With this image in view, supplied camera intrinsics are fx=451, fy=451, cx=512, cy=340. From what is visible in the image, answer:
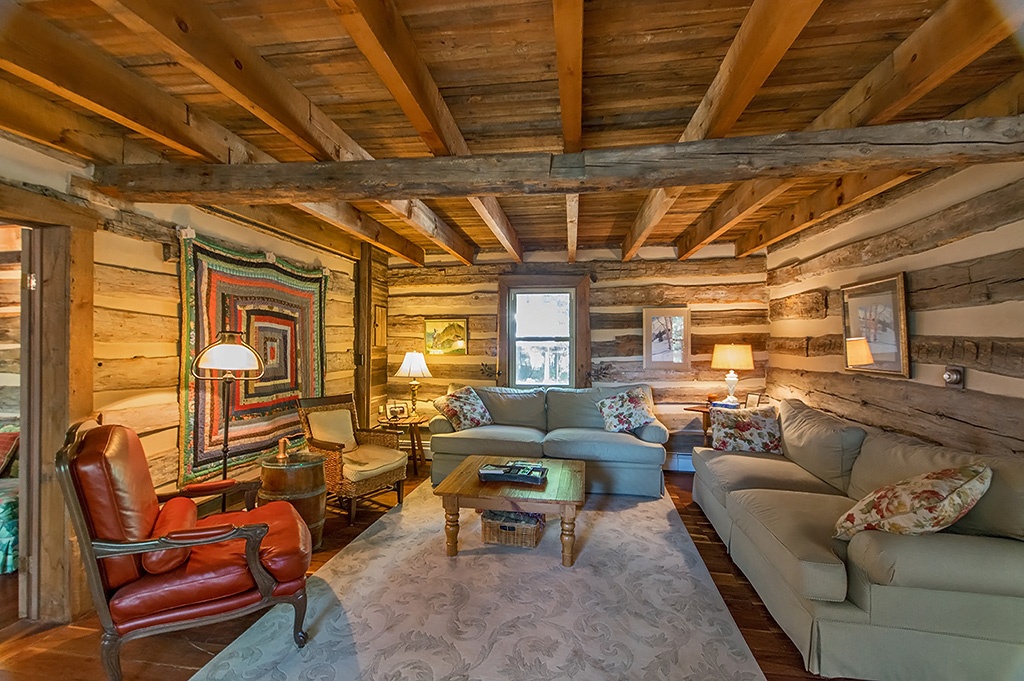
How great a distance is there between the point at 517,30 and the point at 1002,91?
2303 millimetres

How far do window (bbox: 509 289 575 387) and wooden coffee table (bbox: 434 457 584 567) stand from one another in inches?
96.3

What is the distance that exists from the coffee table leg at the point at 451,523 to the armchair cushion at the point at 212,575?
0.95 metres

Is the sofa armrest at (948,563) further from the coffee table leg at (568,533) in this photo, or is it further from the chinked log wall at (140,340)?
the chinked log wall at (140,340)

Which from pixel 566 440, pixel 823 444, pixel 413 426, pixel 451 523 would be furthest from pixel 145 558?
pixel 823 444

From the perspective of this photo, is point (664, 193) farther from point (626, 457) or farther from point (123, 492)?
point (123, 492)

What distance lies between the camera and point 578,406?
4.91m

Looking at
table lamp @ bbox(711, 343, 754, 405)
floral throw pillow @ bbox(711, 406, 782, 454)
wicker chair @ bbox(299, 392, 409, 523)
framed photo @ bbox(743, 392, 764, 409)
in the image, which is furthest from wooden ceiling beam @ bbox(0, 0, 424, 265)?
framed photo @ bbox(743, 392, 764, 409)

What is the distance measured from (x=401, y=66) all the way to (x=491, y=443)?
3.36 metres

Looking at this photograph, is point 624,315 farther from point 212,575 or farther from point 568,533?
point 212,575

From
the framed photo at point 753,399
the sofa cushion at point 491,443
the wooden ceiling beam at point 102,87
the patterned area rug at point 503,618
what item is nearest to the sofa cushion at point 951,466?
the patterned area rug at point 503,618

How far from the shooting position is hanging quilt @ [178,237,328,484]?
3023 millimetres

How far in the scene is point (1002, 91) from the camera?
2.11 m

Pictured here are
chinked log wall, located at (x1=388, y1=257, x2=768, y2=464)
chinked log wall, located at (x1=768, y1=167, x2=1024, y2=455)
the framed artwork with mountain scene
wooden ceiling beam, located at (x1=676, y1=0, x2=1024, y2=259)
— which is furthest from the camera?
the framed artwork with mountain scene

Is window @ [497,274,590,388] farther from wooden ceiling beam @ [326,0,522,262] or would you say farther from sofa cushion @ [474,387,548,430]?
wooden ceiling beam @ [326,0,522,262]
